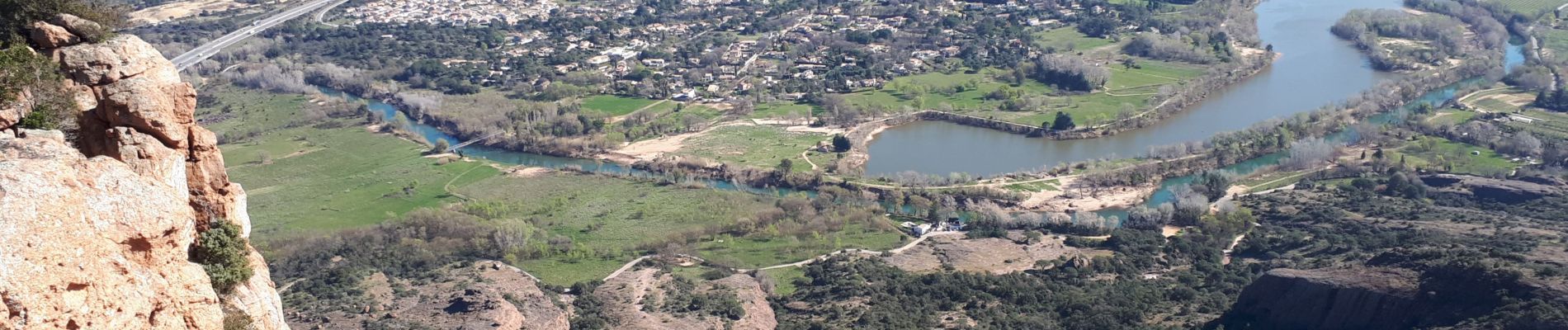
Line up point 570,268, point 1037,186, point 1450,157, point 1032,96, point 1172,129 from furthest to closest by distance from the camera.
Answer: point 1032,96 → point 1172,129 → point 1450,157 → point 1037,186 → point 570,268

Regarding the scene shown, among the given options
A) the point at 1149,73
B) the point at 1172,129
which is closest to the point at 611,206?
the point at 1172,129

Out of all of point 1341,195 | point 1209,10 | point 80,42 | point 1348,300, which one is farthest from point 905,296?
point 1209,10

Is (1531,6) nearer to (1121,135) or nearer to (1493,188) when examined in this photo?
(1121,135)

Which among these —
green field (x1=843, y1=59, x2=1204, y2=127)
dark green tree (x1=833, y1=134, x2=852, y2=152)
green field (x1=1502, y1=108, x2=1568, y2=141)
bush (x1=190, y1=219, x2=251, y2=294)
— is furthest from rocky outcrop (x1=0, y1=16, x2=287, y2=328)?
green field (x1=1502, y1=108, x2=1568, y2=141)

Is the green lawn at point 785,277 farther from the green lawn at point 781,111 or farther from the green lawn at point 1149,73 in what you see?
the green lawn at point 1149,73

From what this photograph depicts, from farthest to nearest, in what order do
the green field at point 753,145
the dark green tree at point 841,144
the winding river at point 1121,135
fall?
the dark green tree at point 841,144 < the winding river at point 1121,135 < the green field at point 753,145

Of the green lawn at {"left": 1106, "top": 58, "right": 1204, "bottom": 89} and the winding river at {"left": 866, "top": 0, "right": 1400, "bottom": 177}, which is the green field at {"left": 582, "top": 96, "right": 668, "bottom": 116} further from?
the green lawn at {"left": 1106, "top": 58, "right": 1204, "bottom": 89}

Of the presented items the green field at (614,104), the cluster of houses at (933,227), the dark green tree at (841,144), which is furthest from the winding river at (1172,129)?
the green field at (614,104)
